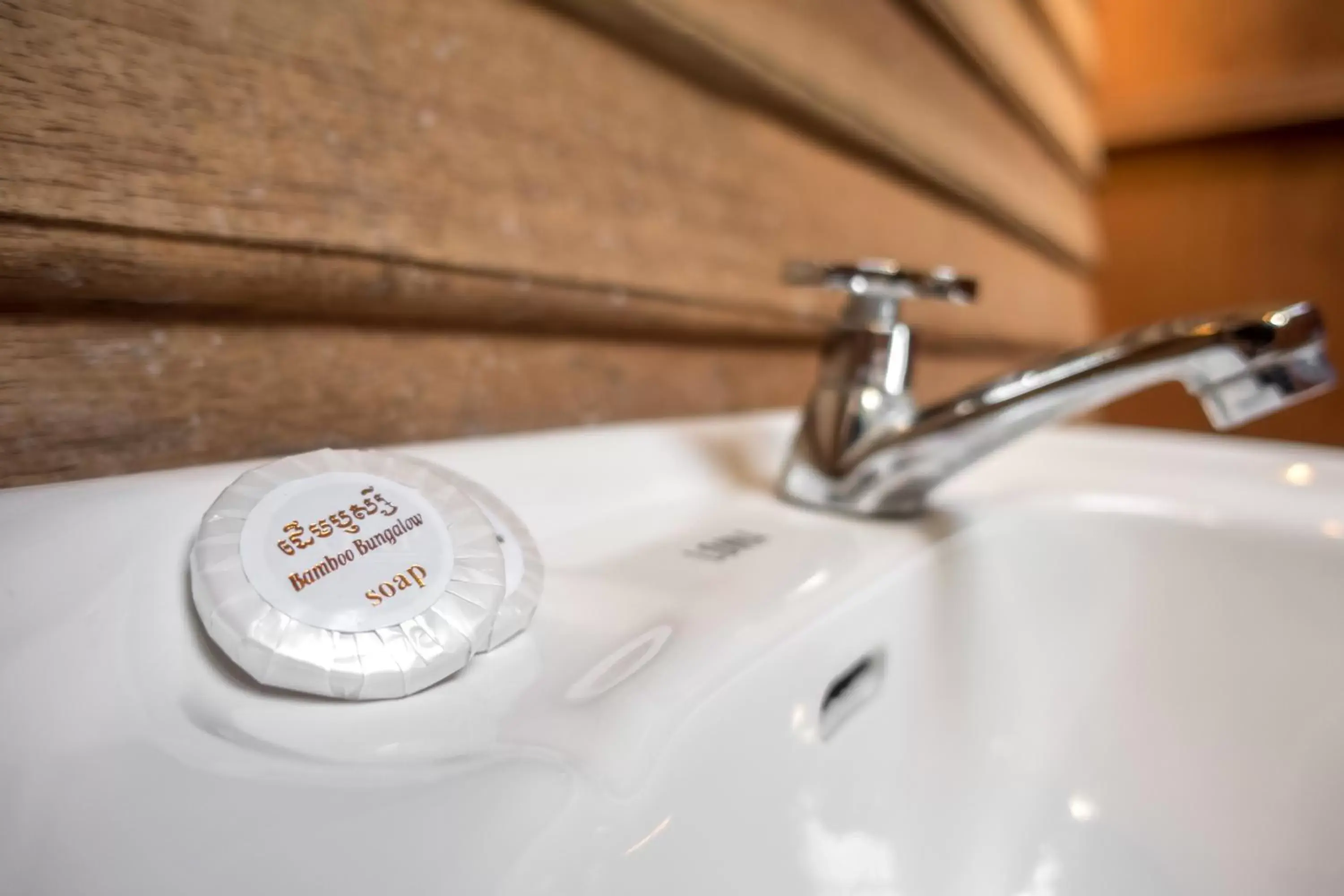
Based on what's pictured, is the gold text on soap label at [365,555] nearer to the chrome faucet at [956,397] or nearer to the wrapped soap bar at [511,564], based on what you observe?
the wrapped soap bar at [511,564]

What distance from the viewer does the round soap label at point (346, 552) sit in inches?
6.9

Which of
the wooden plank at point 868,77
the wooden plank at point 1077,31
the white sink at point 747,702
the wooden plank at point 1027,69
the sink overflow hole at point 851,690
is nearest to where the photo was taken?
the white sink at point 747,702

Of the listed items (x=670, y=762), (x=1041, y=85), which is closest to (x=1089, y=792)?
(x=670, y=762)

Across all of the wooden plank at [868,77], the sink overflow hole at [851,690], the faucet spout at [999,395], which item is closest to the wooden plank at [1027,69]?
the wooden plank at [868,77]

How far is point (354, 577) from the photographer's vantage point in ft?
0.60

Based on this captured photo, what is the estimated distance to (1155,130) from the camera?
125 cm

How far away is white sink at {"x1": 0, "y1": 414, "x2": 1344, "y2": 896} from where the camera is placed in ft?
0.46

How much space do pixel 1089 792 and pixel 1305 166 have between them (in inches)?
47.0

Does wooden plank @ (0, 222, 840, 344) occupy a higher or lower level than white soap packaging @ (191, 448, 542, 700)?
higher

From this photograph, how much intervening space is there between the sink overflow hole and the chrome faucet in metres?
0.08

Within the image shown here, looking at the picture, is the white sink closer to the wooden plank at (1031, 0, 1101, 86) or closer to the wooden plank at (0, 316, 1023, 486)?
the wooden plank at (0, 316, 1023, 486)

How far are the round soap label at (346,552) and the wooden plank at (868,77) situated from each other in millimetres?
230

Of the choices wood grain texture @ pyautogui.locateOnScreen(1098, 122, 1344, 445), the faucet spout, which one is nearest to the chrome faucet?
the faucet spout

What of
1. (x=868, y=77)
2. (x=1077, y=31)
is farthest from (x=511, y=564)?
(x=1077, y=31)
